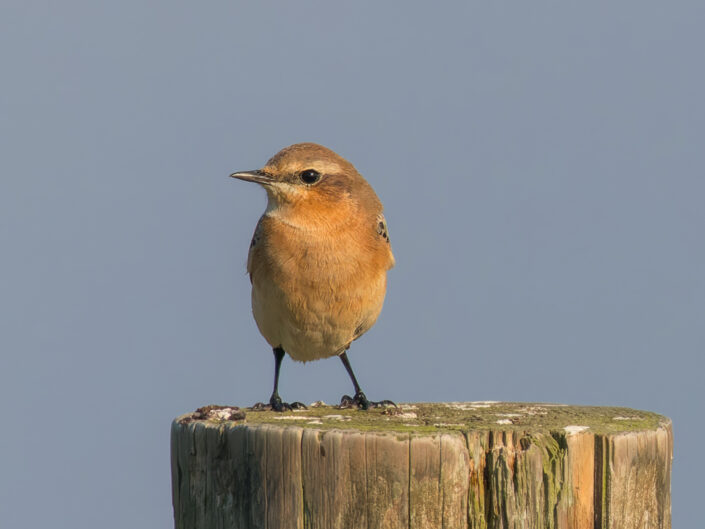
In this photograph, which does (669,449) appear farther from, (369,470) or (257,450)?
(257,450)

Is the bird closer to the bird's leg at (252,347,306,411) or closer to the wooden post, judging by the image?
the bird's leg at (252,347,306,411)

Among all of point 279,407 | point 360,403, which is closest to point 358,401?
point 360,403

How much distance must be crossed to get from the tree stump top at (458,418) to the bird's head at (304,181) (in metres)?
1.49

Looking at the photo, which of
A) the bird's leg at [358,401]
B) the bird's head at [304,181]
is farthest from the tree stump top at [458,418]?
the bird's head at [304,181]

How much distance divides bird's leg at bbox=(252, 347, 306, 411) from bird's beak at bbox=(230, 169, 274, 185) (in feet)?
4.82

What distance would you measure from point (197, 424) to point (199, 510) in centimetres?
41

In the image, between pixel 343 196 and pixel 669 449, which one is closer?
pixel 669 449

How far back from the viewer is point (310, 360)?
23.5 feet

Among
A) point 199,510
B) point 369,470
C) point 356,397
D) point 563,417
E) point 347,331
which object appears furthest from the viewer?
point 356,397

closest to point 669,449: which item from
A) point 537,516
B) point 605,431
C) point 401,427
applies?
point 605,431

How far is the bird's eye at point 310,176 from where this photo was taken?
6906mm

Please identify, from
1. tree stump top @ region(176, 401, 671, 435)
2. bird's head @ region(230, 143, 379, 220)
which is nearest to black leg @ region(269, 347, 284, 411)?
tree stump top @ region(176, 401, 671, 435)

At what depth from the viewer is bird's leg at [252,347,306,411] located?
6.08 m

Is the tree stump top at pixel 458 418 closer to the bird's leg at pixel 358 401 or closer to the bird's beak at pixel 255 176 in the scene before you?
the bird's leg at pixel 358 401
